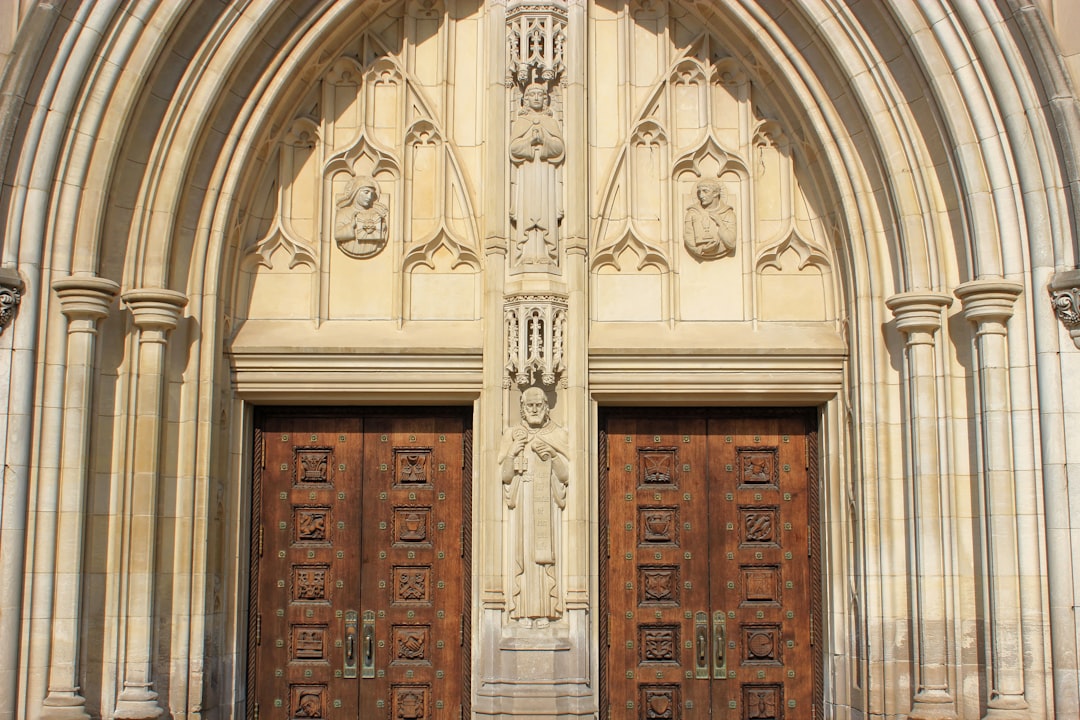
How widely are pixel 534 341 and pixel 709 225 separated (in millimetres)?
1749

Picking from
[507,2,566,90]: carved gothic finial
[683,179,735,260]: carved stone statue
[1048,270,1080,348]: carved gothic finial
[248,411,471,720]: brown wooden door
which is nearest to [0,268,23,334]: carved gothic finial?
[248,411,471,720]: brown wooden door

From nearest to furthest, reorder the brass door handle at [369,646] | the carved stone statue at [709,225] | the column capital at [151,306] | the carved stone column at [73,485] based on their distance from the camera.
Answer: the carved stone column at [73,485] → the column capital at [151,306] → the brass door handle at [369,646] → the carved stone statue at [709,225]

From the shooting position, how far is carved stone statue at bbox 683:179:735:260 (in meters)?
9.60

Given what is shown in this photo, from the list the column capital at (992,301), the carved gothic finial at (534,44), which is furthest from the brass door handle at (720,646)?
the carved gothic finial at (534,44)

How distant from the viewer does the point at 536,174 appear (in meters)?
9.31

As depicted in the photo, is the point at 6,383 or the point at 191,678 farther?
the point at 191,678

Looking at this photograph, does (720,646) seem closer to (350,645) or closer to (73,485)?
(350,645)

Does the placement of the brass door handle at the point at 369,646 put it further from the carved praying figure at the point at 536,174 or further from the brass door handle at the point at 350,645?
the carved praying figure at the point at 536,174

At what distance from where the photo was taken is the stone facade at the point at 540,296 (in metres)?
8.10

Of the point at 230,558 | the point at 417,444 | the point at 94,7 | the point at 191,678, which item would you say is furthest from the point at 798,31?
the point at 191,678

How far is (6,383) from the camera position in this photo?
802cm

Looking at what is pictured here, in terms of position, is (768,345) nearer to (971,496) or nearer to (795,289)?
(795,289)

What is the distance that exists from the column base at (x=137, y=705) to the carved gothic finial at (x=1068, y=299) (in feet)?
21.2

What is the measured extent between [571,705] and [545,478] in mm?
1594
